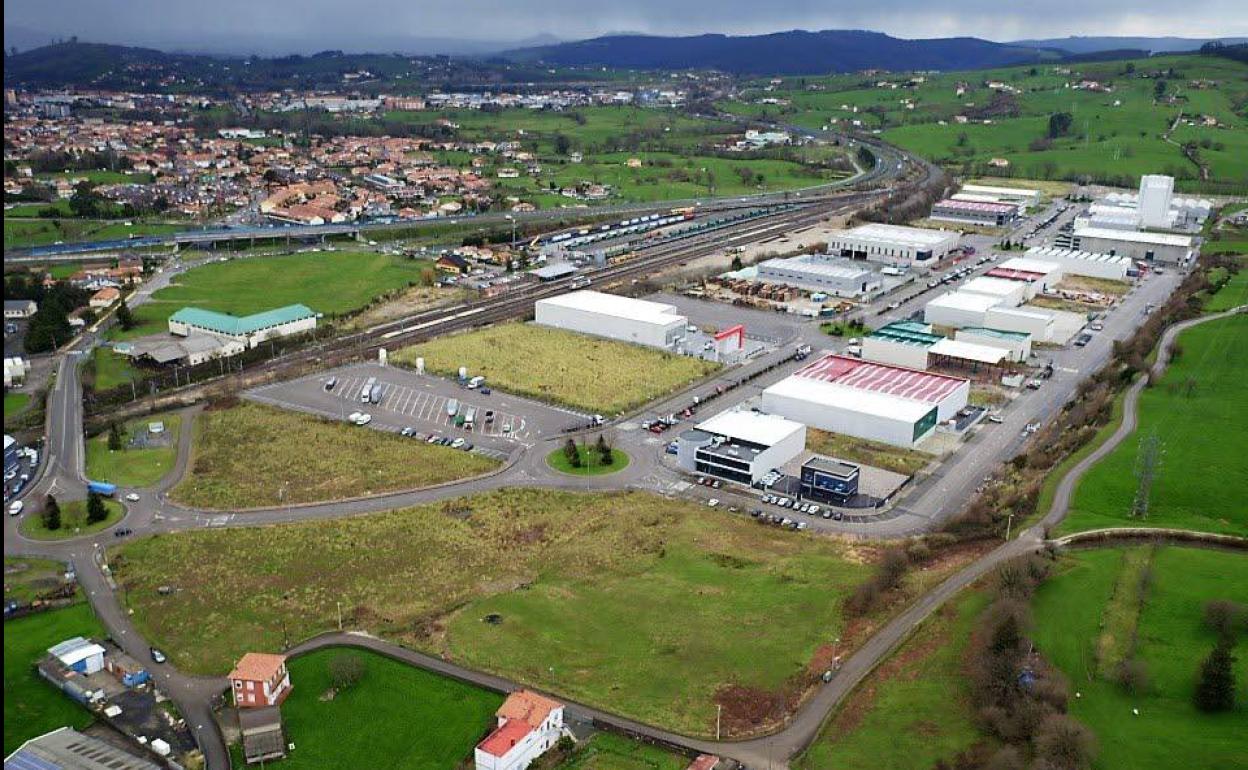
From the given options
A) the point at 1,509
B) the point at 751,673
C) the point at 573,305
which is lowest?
the point at 751,673

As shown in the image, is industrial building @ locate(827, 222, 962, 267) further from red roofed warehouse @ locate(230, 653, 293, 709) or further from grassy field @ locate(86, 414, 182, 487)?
red roofed warehouse @ locate(230, 653, 293, 709)

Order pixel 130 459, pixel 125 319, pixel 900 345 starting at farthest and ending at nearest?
pixel 125 319 < pixel 900 345 < pixel 130 459

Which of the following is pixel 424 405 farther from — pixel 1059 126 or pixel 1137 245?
pixel 1059 126

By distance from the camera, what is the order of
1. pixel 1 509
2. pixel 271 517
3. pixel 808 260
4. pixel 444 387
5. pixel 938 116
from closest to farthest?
pixel 1 509 → pixel 271 517 → pixel 444 387 → pixel 808 260 → pixel 938 116

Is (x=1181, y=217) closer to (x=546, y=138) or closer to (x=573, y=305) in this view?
(x=573, y=305)

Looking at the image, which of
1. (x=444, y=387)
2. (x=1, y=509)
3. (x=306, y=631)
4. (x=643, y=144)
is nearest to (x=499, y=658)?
(x=306, y=631)

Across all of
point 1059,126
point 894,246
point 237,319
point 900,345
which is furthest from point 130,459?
point 1059,126

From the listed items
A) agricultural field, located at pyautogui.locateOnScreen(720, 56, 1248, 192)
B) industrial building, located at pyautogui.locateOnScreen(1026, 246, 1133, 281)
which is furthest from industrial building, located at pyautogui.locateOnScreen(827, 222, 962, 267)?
agricultural field, located at pyautogui.locateOnScreen(720, 56, 1248, 192)
